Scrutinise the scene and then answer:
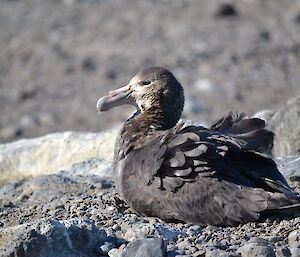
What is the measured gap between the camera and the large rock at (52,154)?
948cm

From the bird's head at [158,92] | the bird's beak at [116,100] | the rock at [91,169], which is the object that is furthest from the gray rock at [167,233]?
the rock at [91,169]

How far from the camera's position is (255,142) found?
7152mm

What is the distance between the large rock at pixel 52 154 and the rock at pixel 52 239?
11.3 feet

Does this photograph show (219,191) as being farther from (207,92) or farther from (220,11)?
(220,11)

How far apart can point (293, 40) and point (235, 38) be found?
1.46 m

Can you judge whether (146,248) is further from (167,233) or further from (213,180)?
(213,180)

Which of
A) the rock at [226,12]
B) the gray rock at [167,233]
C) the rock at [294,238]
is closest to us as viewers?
the rock at [294,238]

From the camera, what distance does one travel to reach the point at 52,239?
18.7 ft

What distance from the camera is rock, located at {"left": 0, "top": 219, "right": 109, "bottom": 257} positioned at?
219 inches

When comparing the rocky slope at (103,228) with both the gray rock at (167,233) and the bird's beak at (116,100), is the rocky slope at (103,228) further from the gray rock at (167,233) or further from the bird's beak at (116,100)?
the bird's beak at (116,100)

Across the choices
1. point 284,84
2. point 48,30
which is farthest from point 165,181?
point 48,30

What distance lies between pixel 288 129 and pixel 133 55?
1087cm

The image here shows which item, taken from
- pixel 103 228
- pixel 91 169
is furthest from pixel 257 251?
Result: pixel 91 169

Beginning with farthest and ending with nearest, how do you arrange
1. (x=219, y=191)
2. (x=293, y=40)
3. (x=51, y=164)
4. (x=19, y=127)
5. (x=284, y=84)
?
(x=293, y=40) < (x=284, y=84) < (x=19, y=127) < (x=51, y=164) < (x=219, y=191)
